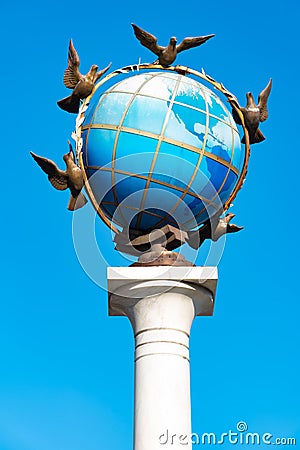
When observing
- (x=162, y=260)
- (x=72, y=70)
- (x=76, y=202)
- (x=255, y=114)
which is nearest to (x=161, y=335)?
(x=162, y=260)

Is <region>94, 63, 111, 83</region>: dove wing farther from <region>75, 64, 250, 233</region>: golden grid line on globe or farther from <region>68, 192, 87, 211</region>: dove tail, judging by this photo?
<region>68, 192, 87, 211</region>: dove tail

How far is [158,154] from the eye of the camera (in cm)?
1688

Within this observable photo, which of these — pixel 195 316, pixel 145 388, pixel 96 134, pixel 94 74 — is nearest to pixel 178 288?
pixel 195 316

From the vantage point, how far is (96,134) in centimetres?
Result: 1744

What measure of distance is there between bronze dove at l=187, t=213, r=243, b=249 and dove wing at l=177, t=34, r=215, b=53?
11.4 feet

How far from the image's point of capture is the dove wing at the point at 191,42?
61.1 feet

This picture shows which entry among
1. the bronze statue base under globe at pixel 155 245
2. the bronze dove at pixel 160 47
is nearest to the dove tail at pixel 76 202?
the bronze statue base under globe at pixel 155 245

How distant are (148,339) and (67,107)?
484 cm

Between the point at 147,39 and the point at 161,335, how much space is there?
581 centimetres

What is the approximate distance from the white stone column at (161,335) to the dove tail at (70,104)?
3.46 metres


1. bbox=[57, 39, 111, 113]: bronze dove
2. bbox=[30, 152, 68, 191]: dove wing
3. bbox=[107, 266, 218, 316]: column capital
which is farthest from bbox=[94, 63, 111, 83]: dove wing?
bbox=[107, 266, 218, 316]: column capital

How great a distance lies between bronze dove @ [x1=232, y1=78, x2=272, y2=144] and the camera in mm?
18344

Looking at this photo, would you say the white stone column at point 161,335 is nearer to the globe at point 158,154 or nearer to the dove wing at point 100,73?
the globe at point 158,154

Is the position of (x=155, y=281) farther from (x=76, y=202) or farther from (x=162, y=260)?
(x=76, y=202)
